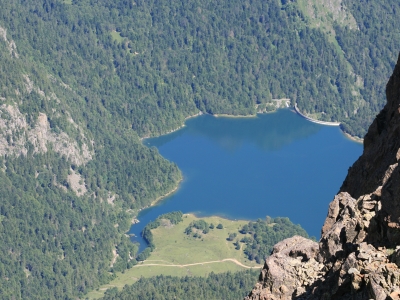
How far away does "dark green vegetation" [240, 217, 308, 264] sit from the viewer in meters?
186

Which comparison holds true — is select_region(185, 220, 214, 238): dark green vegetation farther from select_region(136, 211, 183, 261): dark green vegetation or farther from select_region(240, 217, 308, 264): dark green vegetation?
select_region(240, 217, 308, 264): dark green vegetation

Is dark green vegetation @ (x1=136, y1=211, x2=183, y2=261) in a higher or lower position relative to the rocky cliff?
lower

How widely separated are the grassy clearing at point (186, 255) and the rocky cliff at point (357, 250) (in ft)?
454

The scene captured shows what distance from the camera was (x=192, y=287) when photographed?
159 metres

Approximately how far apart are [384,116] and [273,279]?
37.9 ft

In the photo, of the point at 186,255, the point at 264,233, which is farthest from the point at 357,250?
the point at 264,233

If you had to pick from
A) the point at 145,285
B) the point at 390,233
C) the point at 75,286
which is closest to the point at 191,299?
the point at 145,285

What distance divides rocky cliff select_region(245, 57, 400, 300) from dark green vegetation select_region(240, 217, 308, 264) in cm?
14424

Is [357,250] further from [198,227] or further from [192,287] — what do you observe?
[198,227]

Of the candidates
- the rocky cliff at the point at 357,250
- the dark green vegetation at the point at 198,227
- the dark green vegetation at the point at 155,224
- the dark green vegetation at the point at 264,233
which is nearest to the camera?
the rocky cliff at the point at 357,250

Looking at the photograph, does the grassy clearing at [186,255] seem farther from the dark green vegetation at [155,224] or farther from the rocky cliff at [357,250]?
the rocky cliff at [357,250]

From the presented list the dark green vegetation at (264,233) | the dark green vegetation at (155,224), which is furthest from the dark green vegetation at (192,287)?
the dark green vegetation at (155,224)

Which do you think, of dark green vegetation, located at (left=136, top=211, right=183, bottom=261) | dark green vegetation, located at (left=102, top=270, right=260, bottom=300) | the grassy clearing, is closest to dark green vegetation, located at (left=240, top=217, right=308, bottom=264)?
the grassy clearing

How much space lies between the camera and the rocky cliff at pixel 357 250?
92.5ft
